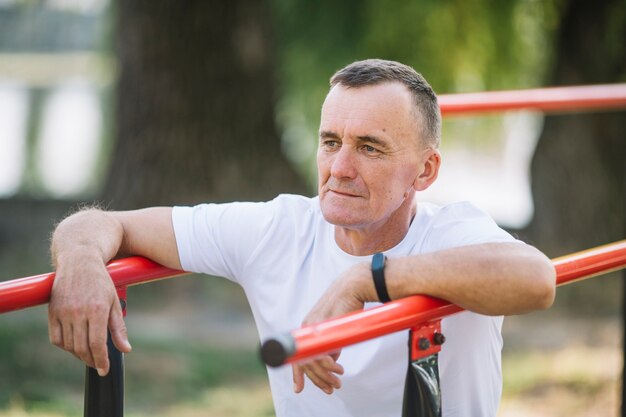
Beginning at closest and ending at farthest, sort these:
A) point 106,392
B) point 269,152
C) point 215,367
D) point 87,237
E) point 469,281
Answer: point 469,281 → point 106,392 → point 87,237 → point 215,367 → point 269,152

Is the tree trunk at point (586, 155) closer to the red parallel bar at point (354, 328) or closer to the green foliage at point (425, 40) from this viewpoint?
the green foliage at point (425, 40)

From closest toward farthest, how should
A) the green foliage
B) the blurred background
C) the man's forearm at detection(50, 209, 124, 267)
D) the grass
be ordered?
the man's forearm at detection(50, 209, 124, 267), the grass, the blurred background, the green foliage

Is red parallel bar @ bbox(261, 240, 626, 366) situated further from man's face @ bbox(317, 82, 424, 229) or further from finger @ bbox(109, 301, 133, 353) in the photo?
finger @ bbox(109, 301, 133, 353)

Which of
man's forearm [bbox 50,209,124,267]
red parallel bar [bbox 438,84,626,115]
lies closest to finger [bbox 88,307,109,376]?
man's forearm [bbox 50,209,124,267]

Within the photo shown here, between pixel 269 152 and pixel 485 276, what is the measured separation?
3860 millimetres

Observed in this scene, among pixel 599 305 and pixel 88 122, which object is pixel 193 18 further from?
pixel 88 122

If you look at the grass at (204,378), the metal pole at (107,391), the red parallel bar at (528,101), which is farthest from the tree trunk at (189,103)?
the metal pole at (107,391)

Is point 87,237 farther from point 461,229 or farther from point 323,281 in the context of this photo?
point 461,229

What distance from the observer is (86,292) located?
1.62m

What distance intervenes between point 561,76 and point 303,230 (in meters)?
3.93

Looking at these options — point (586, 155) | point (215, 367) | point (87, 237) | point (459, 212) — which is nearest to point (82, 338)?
point (87, 237)

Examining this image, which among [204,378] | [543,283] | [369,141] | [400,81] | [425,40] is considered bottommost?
[204,378]

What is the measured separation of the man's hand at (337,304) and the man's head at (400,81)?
1.34 ft

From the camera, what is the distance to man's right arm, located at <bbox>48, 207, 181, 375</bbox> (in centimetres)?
162
